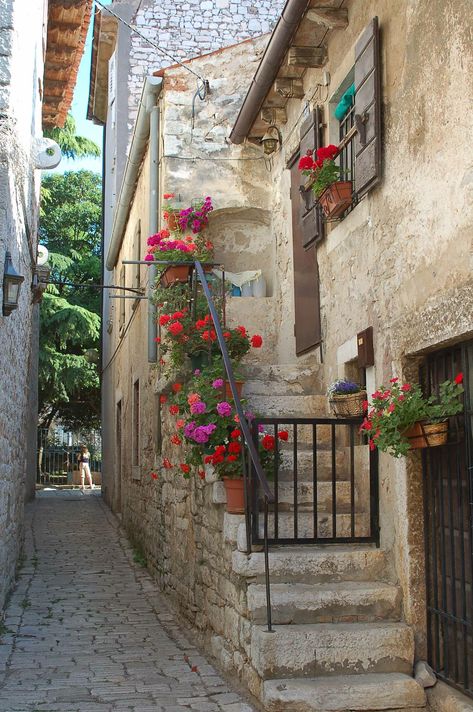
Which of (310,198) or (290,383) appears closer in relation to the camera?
(310,198)

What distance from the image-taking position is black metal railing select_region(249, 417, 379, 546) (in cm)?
534

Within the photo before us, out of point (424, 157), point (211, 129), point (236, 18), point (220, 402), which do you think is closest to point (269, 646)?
point (220, 402)

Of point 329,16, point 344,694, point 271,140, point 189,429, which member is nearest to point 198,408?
point 189,429

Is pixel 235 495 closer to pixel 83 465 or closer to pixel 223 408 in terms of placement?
pixel 223 408

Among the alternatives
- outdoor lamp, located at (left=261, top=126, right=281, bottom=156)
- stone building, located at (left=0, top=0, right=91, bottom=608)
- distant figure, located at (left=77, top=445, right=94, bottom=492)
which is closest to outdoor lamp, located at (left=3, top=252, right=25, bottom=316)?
stone building, located at (left=0, top=0, right=91, bottom=608)

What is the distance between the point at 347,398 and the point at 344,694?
6.96 ft

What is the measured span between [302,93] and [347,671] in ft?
17.2

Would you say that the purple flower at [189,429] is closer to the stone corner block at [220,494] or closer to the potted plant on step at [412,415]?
the stone corner block at [220,494]

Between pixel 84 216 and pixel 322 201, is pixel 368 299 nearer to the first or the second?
pixel 322 201

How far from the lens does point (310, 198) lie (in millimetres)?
7176

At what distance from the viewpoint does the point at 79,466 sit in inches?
943

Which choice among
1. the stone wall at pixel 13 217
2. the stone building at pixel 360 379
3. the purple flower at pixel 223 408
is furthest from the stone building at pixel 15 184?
the purple flower at pixel 223 408

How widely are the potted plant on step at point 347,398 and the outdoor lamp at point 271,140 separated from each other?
378 centimetres

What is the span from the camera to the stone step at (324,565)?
516cm
